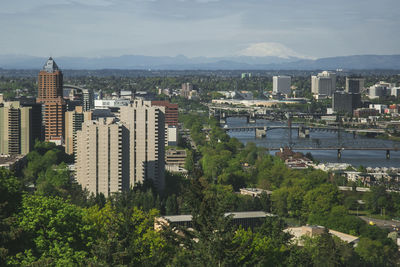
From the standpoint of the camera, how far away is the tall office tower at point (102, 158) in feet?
57.0

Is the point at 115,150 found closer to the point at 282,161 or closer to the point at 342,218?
the point at 342,218

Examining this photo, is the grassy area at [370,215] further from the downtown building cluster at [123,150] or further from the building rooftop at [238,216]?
the downtown building cluster at [123,150]

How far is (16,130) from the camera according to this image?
25.2 meters

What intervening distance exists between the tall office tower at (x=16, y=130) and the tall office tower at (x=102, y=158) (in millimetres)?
7875

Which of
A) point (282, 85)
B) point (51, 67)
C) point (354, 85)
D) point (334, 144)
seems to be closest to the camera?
point (334, 144)

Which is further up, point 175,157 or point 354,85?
point 354,85

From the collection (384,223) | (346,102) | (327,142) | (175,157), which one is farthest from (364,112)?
(384,223)

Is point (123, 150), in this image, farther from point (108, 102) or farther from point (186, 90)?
point (186, 90)

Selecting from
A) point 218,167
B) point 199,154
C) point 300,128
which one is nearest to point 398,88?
point 300,128

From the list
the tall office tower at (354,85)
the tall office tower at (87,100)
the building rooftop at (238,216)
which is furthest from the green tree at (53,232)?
the tall office tower at (354,85)

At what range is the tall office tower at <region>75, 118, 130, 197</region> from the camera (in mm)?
17359

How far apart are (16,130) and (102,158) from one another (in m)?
8.63

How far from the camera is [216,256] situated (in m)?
6.99

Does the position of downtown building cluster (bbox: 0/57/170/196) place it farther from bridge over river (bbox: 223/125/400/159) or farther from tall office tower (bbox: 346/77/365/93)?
tall office tower (bbox: 346/77/365/93)
